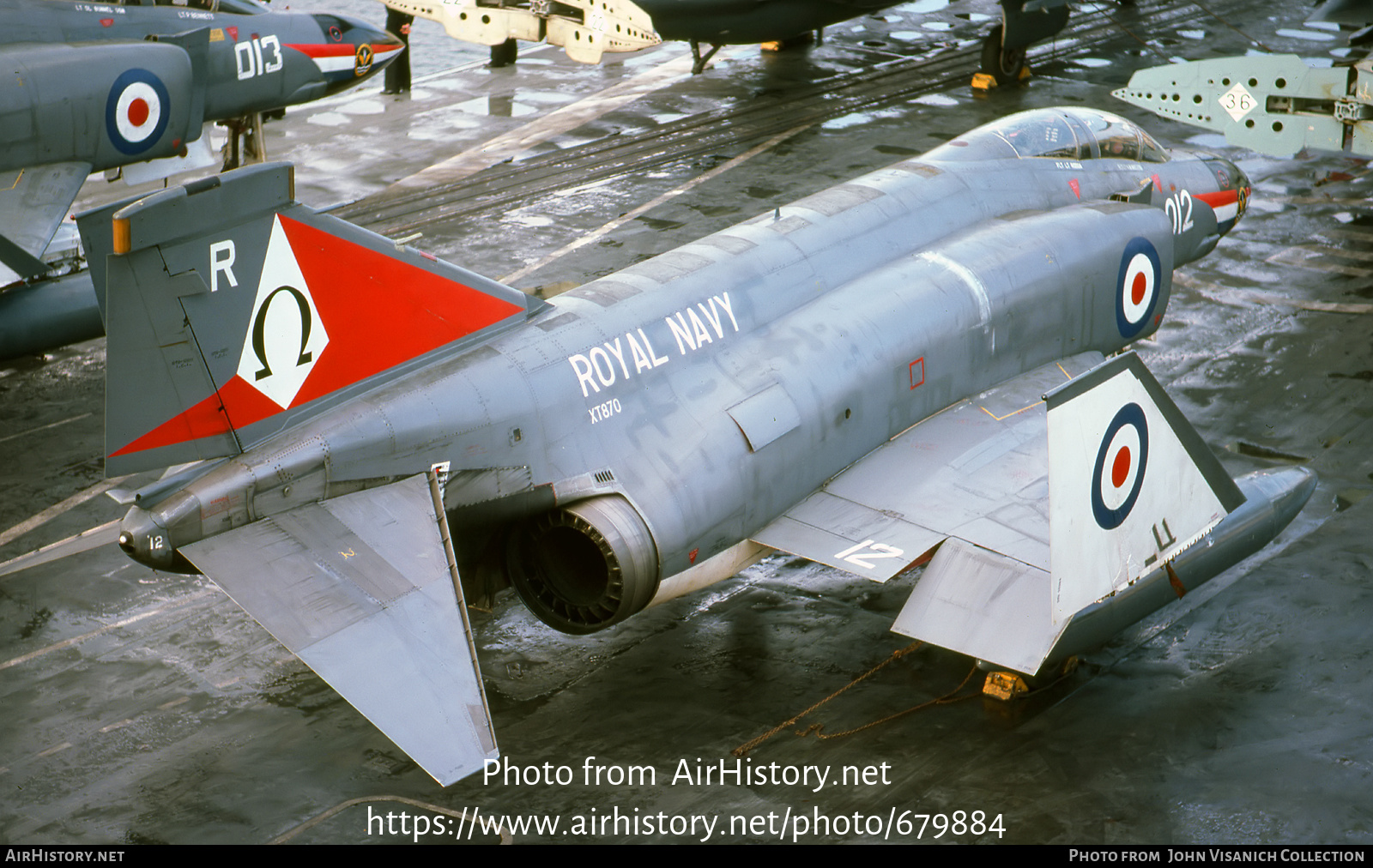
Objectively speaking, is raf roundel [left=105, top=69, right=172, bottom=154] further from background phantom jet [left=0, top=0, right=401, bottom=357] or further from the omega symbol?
the omega symbol

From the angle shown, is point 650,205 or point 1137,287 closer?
point 1137,287

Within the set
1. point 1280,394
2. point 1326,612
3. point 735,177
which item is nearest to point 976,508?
point 1326,612

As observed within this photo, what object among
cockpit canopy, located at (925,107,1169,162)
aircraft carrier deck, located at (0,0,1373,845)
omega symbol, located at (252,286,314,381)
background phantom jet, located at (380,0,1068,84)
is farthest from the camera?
background phantom jet, located at (380,0,1068,84)

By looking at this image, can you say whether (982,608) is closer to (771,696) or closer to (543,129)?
(771,696)

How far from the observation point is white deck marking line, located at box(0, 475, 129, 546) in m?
→ 13.8

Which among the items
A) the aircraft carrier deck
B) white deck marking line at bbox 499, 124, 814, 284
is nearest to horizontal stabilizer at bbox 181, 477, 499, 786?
the aircraft carrier deck

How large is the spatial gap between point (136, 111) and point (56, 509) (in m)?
6.18

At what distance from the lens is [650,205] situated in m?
21.9

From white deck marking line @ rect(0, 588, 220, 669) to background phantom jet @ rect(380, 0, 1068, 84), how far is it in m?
13.7

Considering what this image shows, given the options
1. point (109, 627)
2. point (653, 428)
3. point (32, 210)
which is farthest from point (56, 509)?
point (653, 428)

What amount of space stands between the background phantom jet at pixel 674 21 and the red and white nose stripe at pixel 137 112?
7.55 m

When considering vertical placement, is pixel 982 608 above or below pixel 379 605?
below

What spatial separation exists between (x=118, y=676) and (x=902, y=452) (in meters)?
6.76

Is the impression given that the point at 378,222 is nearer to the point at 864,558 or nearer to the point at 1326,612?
the point at 864,558
